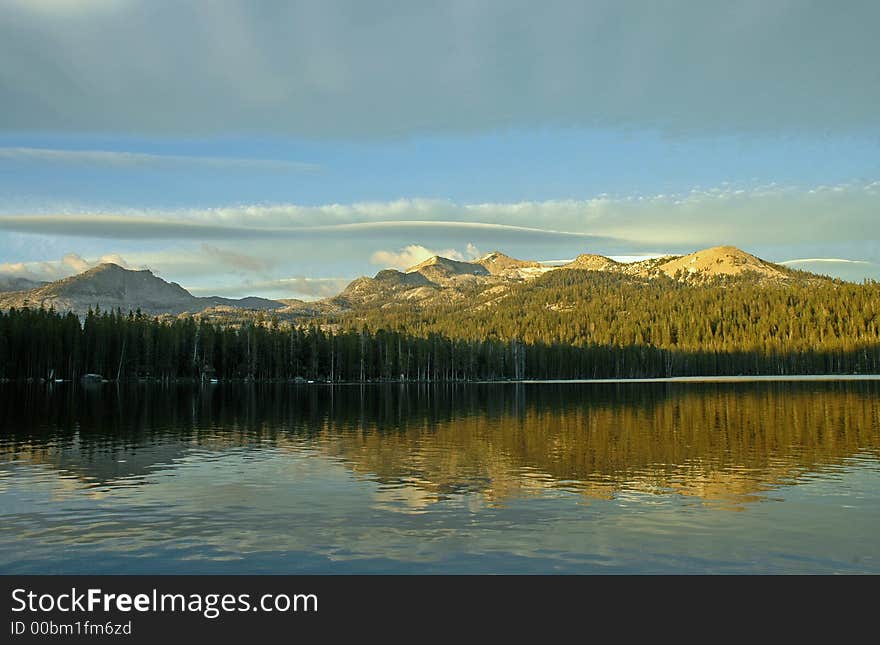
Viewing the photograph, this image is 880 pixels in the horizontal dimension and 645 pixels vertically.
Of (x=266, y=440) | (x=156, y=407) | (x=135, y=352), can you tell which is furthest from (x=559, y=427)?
(x=135, y=352)

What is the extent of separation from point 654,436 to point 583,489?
24.8 metres

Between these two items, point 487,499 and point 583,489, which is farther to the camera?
point 583,489

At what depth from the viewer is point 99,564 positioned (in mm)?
19922

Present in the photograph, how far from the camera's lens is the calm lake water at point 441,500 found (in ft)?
67.6

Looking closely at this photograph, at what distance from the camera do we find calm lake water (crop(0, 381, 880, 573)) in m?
20.6

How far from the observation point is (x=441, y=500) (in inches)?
1139

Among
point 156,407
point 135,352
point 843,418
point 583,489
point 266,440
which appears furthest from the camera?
point 135,352

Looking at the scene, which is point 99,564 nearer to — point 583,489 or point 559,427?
point 583,489

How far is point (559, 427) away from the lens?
2478 inches
